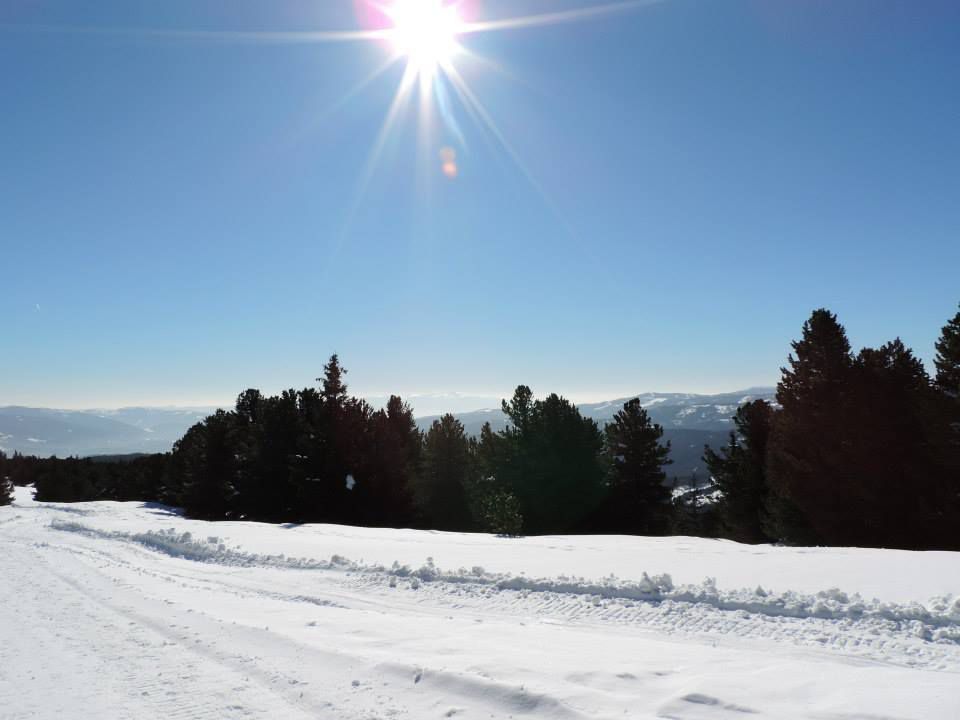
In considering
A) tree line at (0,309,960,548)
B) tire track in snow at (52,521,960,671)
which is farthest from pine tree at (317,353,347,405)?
tire track in snow at (52,521,960,671)

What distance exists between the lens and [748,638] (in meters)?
7.53

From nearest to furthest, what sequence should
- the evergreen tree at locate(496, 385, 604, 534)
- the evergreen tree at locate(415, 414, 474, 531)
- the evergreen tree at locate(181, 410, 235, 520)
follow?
1. the evergreen tree at locate(496, 385, 604, 534)
2. the evergreen tree at locate(415, 414, 474, 531)
3. the evergreen tree at locate(181, 410, 235, 520)

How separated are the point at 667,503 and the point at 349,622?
99.9ft

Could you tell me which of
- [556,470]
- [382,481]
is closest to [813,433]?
[556,470]

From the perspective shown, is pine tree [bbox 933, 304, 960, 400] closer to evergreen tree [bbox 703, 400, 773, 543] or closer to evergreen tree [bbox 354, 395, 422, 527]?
evergreen tree [bbox 703, 400, 773, 543]

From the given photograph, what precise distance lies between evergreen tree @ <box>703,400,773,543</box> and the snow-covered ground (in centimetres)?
1887

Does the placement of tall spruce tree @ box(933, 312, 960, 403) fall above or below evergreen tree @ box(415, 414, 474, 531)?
above

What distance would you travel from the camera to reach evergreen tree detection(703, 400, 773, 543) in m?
31.2

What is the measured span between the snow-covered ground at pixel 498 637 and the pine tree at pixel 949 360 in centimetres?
1131

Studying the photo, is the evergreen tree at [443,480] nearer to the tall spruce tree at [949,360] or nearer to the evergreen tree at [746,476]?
the evergreen tree at [746,476]

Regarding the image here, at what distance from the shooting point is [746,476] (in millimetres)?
31656

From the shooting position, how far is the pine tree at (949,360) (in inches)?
772

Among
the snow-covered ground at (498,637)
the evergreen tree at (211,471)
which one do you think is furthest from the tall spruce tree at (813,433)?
the evergreen tree at (211,471)

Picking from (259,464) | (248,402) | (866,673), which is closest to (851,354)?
(866,673)
